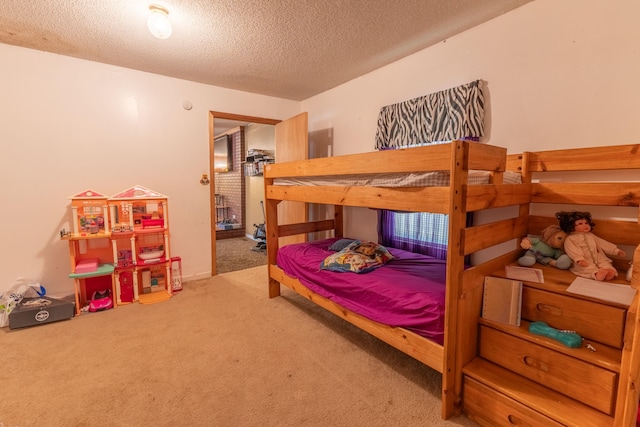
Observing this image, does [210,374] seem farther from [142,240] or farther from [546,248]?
[546,248]

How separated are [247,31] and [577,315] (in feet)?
9.38

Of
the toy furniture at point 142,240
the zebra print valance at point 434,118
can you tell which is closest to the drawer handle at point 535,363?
the zebra print valance at point 434,118

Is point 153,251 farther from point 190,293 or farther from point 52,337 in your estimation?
point 52,337

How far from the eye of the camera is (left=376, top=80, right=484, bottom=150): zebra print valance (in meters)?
2.25

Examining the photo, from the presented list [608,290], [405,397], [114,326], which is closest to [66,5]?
[114,326]

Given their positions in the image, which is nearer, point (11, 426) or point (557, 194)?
point (11, 426)

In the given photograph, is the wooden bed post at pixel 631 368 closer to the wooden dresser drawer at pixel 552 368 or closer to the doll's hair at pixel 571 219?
the wooden dresser drawer at pixel 552 368

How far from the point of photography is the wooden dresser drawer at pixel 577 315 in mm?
1249

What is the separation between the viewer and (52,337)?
88.0 inches

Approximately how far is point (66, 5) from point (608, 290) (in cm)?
370

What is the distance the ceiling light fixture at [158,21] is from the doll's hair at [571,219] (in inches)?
116

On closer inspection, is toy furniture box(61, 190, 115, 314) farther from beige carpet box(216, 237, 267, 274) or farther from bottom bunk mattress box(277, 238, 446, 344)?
bottom bunk mattress box(277, 238, 446, 344)

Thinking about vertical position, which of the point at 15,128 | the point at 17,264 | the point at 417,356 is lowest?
the point at 417,356

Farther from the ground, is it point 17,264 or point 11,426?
point 17,264
